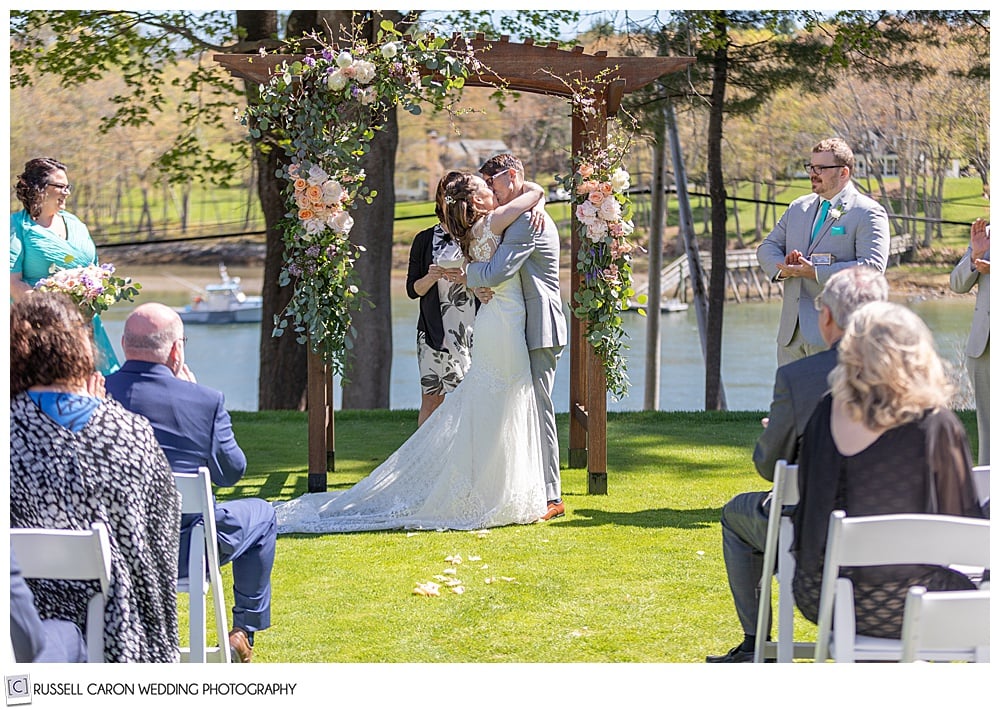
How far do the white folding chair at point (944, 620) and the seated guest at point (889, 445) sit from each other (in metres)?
0.40

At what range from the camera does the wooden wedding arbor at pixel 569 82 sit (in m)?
5.55

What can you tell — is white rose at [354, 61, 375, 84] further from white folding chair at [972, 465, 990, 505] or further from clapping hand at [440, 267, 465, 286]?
white folding chair at [972, 465, 990, 505]

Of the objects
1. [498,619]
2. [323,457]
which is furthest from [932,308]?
[498,619]

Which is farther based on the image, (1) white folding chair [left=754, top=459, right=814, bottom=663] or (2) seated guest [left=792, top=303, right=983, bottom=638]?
(1) white folding chair [left=754, top=459, right=814, bottom=663]

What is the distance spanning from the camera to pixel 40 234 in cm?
522

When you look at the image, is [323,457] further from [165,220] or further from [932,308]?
[165,220]

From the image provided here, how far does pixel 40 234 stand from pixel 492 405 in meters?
2.11

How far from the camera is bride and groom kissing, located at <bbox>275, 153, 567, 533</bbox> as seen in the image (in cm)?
529

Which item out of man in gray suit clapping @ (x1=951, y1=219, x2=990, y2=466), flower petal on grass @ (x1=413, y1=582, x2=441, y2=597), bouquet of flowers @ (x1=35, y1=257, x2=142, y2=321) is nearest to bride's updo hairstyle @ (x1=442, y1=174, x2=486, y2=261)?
bouquet of flowers @ (x1=35, y1=257, x2=142, y2=321)

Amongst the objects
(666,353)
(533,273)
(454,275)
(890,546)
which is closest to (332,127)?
(454,275)

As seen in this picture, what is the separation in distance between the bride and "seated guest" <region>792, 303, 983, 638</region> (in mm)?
2425

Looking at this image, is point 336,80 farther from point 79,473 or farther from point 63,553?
point 63,553

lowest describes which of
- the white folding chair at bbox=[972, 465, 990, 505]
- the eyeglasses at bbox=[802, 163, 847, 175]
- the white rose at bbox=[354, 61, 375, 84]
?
the white folding chair at bbox=[972, 465, 990, 505]
